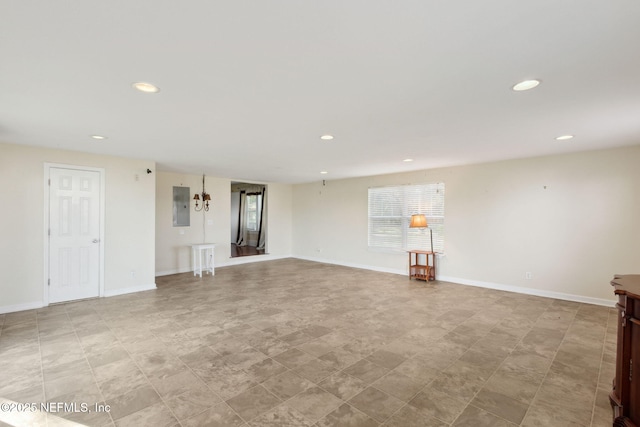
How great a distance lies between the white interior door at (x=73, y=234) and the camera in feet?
14.8

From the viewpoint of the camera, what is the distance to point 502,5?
53.1 inches

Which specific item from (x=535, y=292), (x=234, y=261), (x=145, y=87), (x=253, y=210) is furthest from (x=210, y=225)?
(x=535, y=292)

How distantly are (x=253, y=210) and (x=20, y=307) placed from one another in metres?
7.13

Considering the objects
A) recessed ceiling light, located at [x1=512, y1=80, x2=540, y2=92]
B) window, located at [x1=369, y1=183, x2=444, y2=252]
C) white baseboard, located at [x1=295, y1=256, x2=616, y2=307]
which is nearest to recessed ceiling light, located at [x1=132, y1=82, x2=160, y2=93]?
recessed ceiling light, located at [x1=512, y1=80, x2=540, y2=92]

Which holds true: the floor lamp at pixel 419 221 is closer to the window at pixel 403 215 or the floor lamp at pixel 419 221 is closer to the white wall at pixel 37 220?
the window at pixel 403 215

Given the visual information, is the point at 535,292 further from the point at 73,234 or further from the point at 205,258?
the point at 73,234

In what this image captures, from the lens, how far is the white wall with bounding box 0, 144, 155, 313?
4.13 meters

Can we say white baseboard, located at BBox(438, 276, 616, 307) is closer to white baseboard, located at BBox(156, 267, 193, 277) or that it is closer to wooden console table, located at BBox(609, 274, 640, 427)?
wooden console table, located at BBox(609, 274, 640, 427)

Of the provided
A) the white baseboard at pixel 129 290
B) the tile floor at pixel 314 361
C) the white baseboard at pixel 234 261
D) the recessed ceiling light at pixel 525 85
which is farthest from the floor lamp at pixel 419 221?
the white baseboard at pixel 129 290

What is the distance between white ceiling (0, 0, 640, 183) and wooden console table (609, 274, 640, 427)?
1573mm

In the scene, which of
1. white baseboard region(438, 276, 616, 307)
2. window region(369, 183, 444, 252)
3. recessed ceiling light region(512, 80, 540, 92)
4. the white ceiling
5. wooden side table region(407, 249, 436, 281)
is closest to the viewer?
the white ceiling

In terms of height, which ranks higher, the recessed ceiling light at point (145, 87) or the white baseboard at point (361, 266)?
the recessed ceiling light at point (145, 87)

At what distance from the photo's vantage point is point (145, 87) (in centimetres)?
224

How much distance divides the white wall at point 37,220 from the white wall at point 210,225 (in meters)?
1.62
